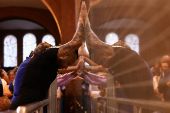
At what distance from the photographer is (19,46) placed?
10.3 metres

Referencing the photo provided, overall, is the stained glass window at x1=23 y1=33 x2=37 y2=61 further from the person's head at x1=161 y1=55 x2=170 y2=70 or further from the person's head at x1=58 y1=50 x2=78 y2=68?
the person's head at x1=161 y1=55 x2=170 y2=70

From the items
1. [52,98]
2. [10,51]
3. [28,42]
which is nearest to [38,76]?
[52,98]

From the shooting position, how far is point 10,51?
33.8ft

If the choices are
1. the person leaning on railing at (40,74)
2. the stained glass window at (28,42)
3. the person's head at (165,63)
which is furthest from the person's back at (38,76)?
the stained glass window at (28,42)

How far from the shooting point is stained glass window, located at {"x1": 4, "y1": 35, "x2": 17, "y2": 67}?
404 inches

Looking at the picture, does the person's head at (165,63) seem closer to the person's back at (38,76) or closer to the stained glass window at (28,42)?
the person's back at (38,76)

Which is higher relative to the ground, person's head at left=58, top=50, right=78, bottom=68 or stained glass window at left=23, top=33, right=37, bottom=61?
stained glass window at left=23, top=33, right=37, bottom=61

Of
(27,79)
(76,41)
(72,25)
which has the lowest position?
(27,79)

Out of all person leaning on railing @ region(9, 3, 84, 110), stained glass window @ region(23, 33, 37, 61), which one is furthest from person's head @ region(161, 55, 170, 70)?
stained glass window @ region(23, 33, 37, 61)

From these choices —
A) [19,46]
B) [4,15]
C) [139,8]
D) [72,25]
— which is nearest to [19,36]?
[19,46]

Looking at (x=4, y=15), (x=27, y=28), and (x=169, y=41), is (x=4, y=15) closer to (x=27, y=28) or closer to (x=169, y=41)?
(x=27, y=28)

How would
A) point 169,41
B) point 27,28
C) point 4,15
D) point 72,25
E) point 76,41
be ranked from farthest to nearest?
point 27,28, point 4,15, point 72,25, point 76,41, point 169,41

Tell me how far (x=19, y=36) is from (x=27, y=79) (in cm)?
962

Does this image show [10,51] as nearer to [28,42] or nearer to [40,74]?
[28,42]
